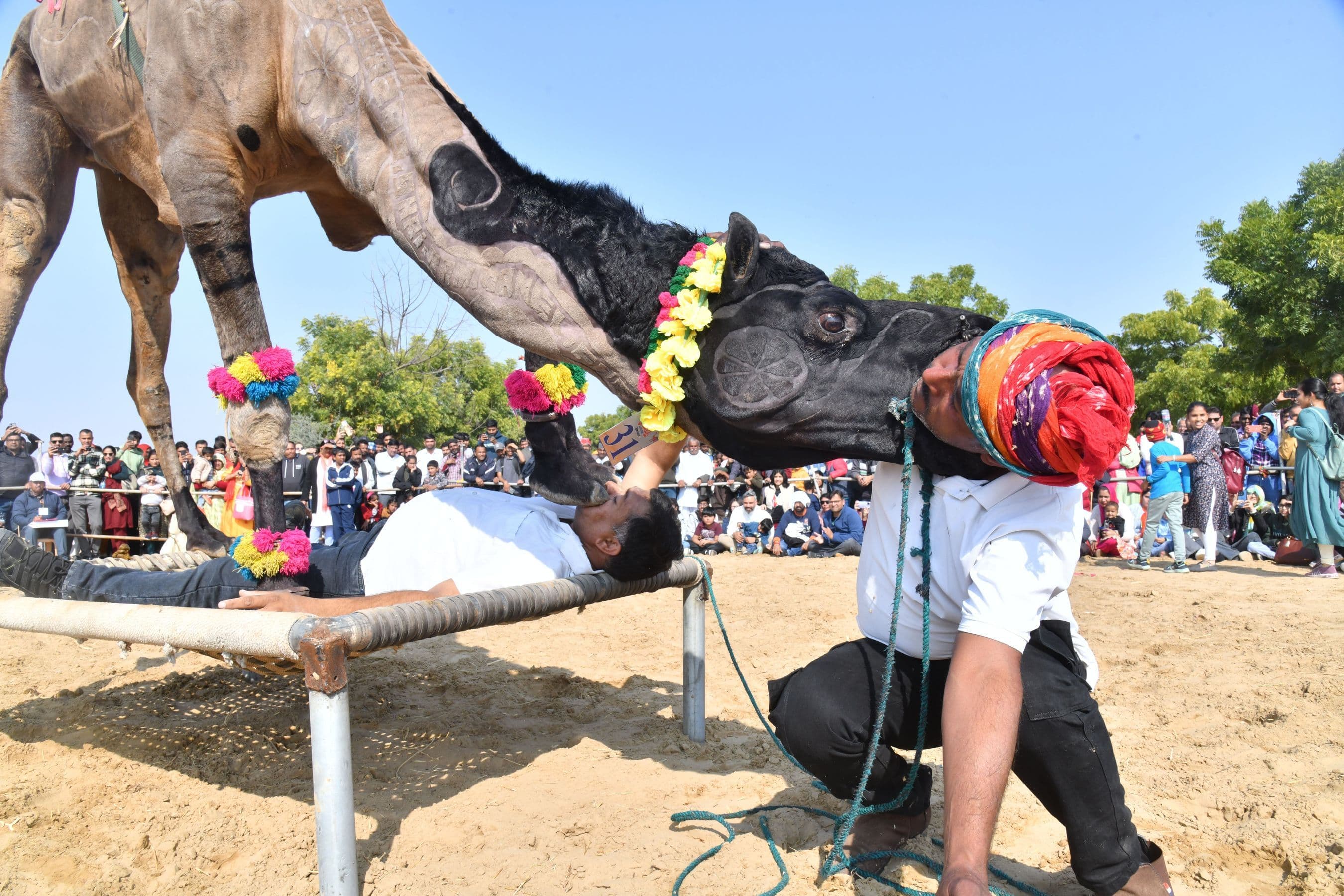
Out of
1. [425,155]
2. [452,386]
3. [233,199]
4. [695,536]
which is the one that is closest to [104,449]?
[695,536]

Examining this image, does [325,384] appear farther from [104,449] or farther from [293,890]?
[293,890]

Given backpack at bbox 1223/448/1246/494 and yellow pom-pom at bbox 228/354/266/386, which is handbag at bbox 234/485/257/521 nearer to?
yellow pom-pom at bbox 228/354/266/386

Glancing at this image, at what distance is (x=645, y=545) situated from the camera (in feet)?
10.2

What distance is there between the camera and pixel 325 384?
869 inches

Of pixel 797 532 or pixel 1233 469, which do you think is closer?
A: pixel 1233 469

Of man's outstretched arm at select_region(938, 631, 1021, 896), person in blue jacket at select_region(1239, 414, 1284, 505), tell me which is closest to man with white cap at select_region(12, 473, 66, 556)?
man's outstretched arm at select_region(938, 631, 1021, 896)

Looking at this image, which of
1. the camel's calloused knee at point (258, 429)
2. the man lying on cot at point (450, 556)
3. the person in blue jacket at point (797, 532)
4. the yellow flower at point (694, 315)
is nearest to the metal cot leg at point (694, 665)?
the man lying on cot at point (450, 556)

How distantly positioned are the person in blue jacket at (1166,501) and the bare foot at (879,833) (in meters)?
7.11

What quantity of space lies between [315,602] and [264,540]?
47cm

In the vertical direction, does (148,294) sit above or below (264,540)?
above

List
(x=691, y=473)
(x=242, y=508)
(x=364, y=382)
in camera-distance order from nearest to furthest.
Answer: (x=242, y=508)
(x=691, y=473)
(x=364, y=382)

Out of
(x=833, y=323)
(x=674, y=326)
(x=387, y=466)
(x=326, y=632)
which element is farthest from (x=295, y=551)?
(x=387, y=466)

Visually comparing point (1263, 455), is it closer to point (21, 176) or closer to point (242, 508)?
point (242, 508)

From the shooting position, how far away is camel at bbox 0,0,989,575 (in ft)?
7.11
